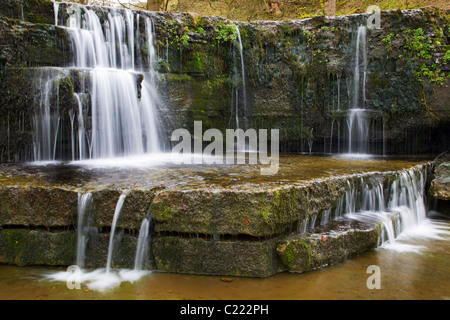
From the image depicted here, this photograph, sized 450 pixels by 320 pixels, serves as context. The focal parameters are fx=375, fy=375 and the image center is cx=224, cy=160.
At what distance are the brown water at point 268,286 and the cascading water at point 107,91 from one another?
10.4 ft

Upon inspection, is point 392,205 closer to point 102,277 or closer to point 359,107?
point 359,107

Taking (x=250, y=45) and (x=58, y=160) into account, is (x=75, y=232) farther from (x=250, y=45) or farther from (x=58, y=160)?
(x=250, y=45)

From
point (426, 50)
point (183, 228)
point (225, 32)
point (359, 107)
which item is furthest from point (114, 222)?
point (426, 50)

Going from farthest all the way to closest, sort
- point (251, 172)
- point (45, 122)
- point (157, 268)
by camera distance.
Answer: point (45, 122) → point (251, 172) → point (157, 268)

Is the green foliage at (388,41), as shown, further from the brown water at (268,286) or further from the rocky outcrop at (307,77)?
the brown water at (268,286)

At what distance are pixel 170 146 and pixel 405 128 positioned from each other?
6.02 m

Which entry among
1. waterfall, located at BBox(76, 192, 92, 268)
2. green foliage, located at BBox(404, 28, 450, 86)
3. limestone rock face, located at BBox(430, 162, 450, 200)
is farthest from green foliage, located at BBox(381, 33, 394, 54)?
waterfall, located at BBox(76, 192, 92, 268)

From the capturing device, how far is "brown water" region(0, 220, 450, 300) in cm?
377

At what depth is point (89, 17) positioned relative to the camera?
27.2ft

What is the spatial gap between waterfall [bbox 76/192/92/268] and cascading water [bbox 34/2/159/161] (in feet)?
9.63

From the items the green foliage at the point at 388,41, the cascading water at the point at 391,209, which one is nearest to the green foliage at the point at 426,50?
the green foliage at the point at 388,41

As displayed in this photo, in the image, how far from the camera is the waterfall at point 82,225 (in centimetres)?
446

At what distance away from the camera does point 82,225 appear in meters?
4.49
